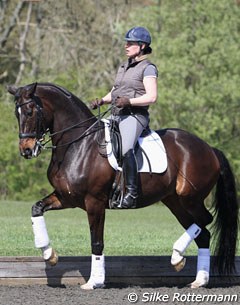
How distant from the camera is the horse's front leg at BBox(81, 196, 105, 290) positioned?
28.0 feet

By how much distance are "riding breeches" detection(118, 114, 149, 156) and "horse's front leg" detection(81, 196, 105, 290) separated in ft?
2.13

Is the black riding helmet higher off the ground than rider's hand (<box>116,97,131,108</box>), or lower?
higher

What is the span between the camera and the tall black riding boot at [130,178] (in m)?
8.60

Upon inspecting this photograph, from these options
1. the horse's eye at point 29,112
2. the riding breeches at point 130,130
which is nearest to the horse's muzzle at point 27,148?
the horse's eye at point 29,112

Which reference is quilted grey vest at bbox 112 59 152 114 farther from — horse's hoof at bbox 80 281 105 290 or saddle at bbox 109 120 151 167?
horse's hoof at bbox 80 281 105 290

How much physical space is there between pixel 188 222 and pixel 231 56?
21.8m

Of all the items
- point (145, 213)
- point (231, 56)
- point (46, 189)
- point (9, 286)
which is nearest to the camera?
point (9, 286)

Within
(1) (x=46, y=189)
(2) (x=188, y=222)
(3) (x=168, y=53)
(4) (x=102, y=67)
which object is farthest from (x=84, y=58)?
(2) (x=188, y=222)

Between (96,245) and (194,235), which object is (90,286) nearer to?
(96,245)

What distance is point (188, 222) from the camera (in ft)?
31.2

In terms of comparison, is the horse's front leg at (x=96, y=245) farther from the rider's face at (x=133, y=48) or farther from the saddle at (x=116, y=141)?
the rider's face at (x=133, y=48)

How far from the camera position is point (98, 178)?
8.63 meters

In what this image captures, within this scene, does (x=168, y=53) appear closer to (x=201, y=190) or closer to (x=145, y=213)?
(x=145, y=213)

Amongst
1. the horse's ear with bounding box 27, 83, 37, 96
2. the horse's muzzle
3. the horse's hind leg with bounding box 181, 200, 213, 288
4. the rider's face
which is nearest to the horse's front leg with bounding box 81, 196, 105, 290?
the horse's muzzle
